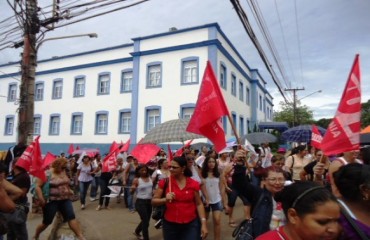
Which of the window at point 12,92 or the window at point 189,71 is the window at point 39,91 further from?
the window at point 189,71

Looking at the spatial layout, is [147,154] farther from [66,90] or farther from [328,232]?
[66,90]

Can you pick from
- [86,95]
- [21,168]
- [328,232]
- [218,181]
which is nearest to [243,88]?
[86,95]

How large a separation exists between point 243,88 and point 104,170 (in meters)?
18.8

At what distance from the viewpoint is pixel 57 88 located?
26.9 m

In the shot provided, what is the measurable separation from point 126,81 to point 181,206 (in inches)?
800

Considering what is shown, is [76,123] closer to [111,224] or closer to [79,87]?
[79,87]

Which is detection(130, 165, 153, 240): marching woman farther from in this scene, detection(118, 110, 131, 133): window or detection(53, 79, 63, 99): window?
detection(53, 79, 63, 99): window

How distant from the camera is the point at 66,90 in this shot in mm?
26203

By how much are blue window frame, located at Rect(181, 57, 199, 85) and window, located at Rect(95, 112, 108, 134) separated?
670 centimetres

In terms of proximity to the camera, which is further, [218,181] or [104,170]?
[104,170]

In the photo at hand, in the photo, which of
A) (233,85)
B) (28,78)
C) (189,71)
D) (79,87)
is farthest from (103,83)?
(28,78)

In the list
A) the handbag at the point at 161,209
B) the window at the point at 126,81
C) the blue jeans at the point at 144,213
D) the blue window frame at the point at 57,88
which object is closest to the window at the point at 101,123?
the window at the point at 126,81

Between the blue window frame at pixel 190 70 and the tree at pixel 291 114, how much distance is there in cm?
2738

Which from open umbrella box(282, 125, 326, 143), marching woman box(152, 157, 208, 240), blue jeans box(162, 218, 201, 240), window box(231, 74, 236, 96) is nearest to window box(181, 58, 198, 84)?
window box(231, 74, 236, 96)
